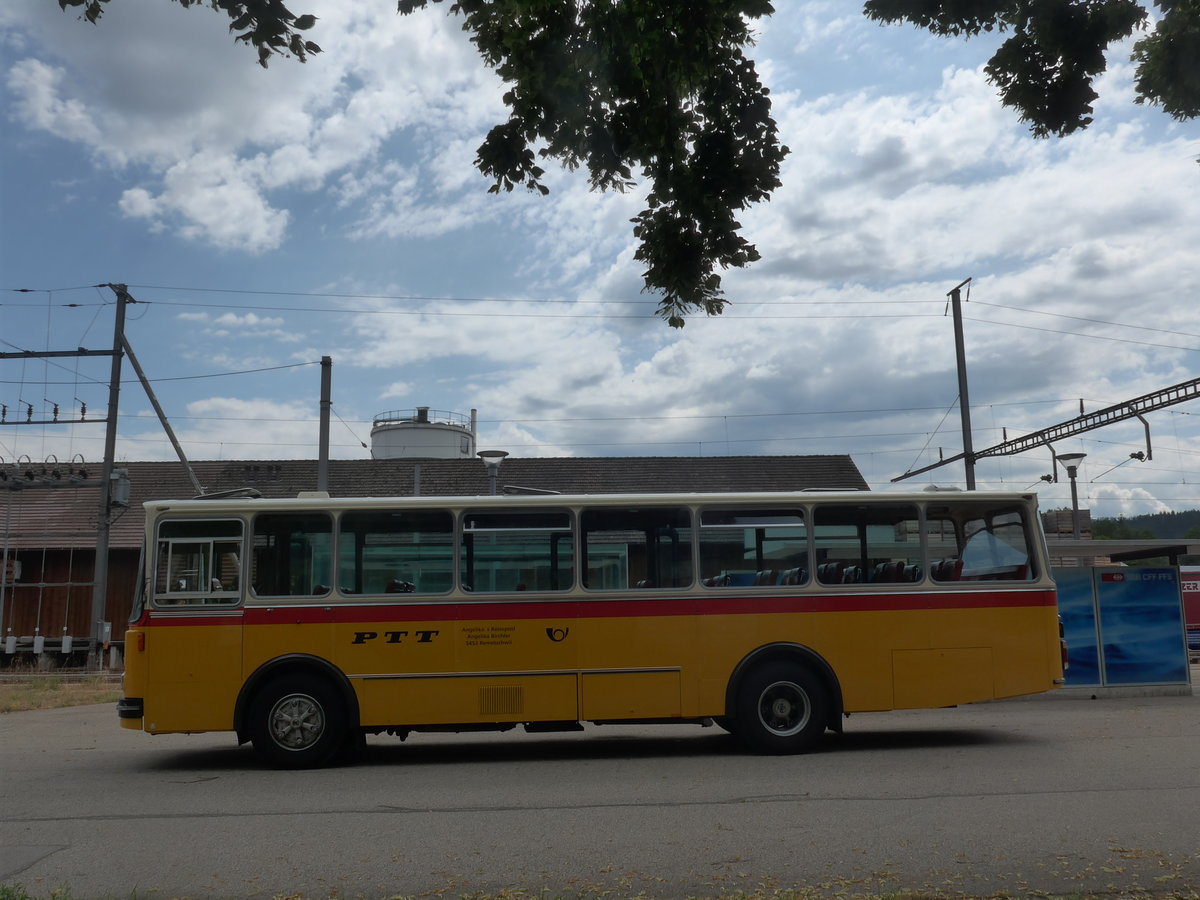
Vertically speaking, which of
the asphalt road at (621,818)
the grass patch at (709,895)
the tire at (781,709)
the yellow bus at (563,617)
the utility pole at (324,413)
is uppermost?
the utility pole at (324,413)

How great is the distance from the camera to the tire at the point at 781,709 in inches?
428

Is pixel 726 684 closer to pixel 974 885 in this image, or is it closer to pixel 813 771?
pixel 813 771

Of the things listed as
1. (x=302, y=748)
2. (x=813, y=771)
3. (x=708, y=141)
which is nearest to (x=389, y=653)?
(x=302, y=748)

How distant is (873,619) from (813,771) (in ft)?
6.53

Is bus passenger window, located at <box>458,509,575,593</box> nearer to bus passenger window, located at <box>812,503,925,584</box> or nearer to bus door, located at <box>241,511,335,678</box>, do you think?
bus door, located at <box>241,511,335,678</box>

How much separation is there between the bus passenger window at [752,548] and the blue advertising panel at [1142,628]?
7.80 meters

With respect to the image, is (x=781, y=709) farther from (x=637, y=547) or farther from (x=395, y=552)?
(x=395, y=552)

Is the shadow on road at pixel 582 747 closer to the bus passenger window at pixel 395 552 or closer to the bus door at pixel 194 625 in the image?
the bus door at pixel 194 625

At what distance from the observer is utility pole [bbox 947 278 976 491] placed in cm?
2766

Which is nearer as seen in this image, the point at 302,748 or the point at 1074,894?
the point at 1074,894

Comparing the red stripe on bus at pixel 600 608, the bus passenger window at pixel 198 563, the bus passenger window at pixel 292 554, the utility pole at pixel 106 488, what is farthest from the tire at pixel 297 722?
the utility pole at pixel 106 488

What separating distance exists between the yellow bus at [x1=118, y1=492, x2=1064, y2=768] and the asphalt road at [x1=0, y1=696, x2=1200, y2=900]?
0.55 meters

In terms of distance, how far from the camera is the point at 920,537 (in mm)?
11523

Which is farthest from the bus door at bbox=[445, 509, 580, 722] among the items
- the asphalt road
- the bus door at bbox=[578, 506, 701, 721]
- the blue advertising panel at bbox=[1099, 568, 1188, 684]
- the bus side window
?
the blue advertising panel at bbox=[1099, 568, 1188, 684]
